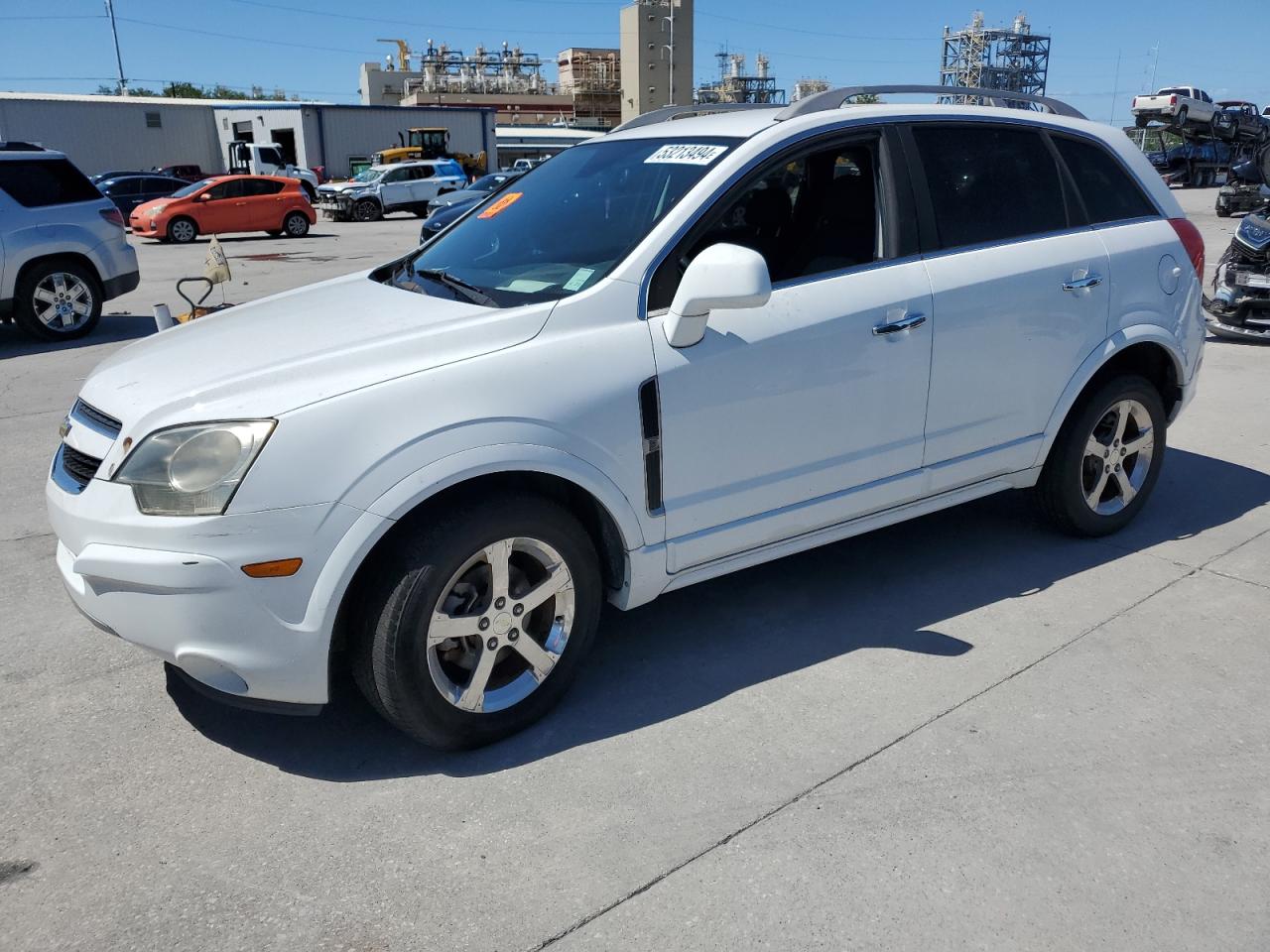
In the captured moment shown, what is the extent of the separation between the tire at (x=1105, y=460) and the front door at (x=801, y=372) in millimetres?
981

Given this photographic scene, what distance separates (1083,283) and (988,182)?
0.57m

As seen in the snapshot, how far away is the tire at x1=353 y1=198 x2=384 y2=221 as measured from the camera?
1233 inches

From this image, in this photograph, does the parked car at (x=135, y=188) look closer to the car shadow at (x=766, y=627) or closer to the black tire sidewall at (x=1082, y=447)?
the car shadow at (x=766, y=627)

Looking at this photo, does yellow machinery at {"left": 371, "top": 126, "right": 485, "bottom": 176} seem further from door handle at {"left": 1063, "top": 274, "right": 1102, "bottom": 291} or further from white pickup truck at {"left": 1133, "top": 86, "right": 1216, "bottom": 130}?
door handle at {"left": 1063, "top": 274, "right": 1102, "bottom": 291}

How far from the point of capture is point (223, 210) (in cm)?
2442

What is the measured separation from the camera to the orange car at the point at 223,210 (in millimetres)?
24031

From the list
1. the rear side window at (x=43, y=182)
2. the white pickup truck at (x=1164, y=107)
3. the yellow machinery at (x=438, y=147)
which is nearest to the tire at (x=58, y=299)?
the rear side window at (x=43, y=182)

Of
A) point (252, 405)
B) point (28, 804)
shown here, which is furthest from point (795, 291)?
point (28, 804)

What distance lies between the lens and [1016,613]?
3.96m

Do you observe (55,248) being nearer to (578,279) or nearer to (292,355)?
(292,355)

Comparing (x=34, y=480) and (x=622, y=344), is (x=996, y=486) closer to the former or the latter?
(x=622, y=344)

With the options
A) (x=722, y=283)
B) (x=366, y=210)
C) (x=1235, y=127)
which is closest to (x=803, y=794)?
(x=722, y=283)

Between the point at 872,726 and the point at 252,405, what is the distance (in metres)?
2.07

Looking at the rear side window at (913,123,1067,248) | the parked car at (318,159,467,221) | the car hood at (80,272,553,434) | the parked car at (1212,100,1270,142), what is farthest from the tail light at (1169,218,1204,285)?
the parked car at (318,159,467,221)
